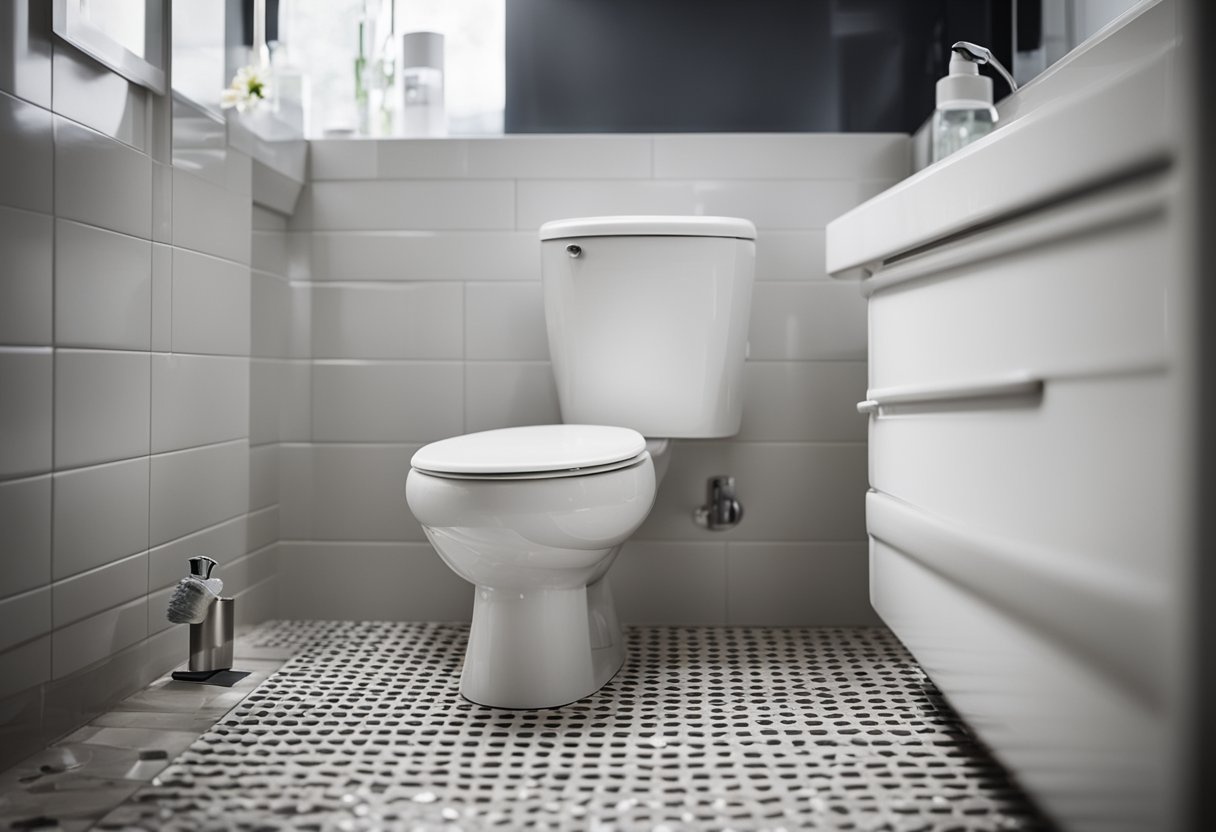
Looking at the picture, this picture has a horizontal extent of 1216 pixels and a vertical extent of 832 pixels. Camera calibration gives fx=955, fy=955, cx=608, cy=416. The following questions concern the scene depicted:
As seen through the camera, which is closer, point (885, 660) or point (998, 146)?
point (998, 146)

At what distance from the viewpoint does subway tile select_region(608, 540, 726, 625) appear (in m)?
2.13

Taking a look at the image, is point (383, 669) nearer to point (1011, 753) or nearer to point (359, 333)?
point (359, 333)

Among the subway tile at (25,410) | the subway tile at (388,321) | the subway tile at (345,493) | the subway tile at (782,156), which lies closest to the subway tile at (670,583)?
the subway tile at (345,493)

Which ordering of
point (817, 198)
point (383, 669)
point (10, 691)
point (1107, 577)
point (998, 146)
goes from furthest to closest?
point (817, 198) → point (383, 669) → point (10, 691) → point (998, 146) → point (1107, 577)

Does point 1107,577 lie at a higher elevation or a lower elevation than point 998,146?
lower

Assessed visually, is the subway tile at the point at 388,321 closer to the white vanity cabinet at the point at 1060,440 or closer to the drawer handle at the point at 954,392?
the drawer handle at the point at 954,392

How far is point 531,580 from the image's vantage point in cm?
151

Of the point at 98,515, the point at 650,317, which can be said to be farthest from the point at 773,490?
the point at 98,515

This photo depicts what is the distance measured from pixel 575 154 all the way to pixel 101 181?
0.98 m

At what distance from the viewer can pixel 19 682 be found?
1.31m

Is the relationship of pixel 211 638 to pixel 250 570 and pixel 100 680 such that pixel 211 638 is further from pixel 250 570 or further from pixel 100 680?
pixel 250 570

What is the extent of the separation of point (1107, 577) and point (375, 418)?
1.66 m

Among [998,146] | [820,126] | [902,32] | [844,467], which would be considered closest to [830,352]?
[844,467]

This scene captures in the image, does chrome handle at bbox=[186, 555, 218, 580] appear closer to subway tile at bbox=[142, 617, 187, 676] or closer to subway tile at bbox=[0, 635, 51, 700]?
subway tile at bbox=[142, 617, 187, 676]
